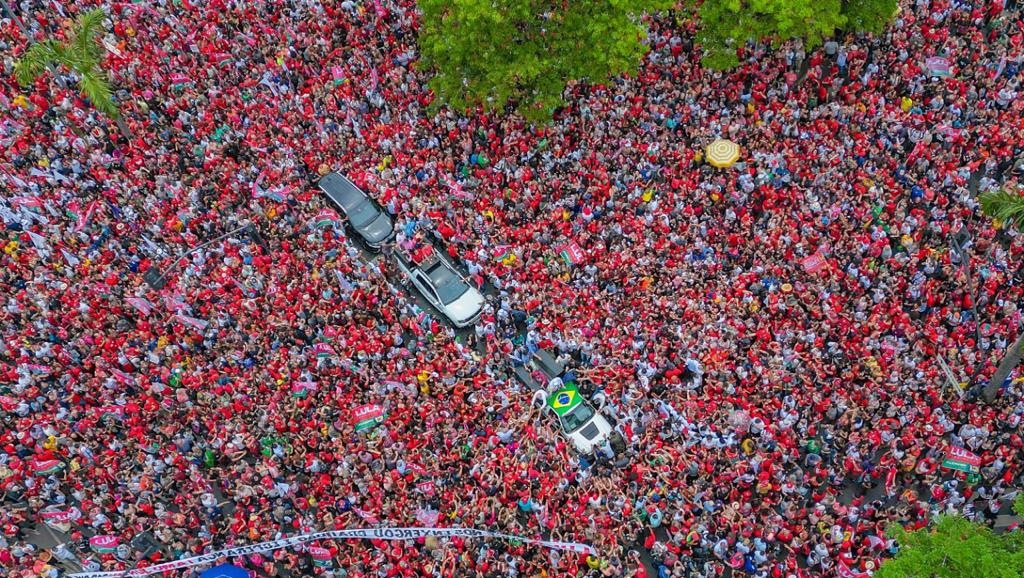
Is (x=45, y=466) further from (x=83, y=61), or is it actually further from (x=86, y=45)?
(x=86, y=45)

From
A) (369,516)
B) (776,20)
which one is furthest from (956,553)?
(776,20)

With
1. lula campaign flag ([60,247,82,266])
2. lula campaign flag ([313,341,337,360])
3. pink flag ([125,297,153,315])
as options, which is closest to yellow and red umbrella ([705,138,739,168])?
lula campaign flag ([313,341,337,360])

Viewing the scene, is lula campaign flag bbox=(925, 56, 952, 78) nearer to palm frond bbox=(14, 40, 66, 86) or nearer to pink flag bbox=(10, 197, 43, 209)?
palm frond bbox=(14, 40, 66, 86)

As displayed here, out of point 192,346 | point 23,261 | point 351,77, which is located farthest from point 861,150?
point 23,261

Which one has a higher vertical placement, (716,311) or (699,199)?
(699,199)

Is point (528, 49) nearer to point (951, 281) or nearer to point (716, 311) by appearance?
point (716, 311)

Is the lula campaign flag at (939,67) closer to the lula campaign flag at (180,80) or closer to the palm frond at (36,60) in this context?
the lula campaign flag at (180,80)
